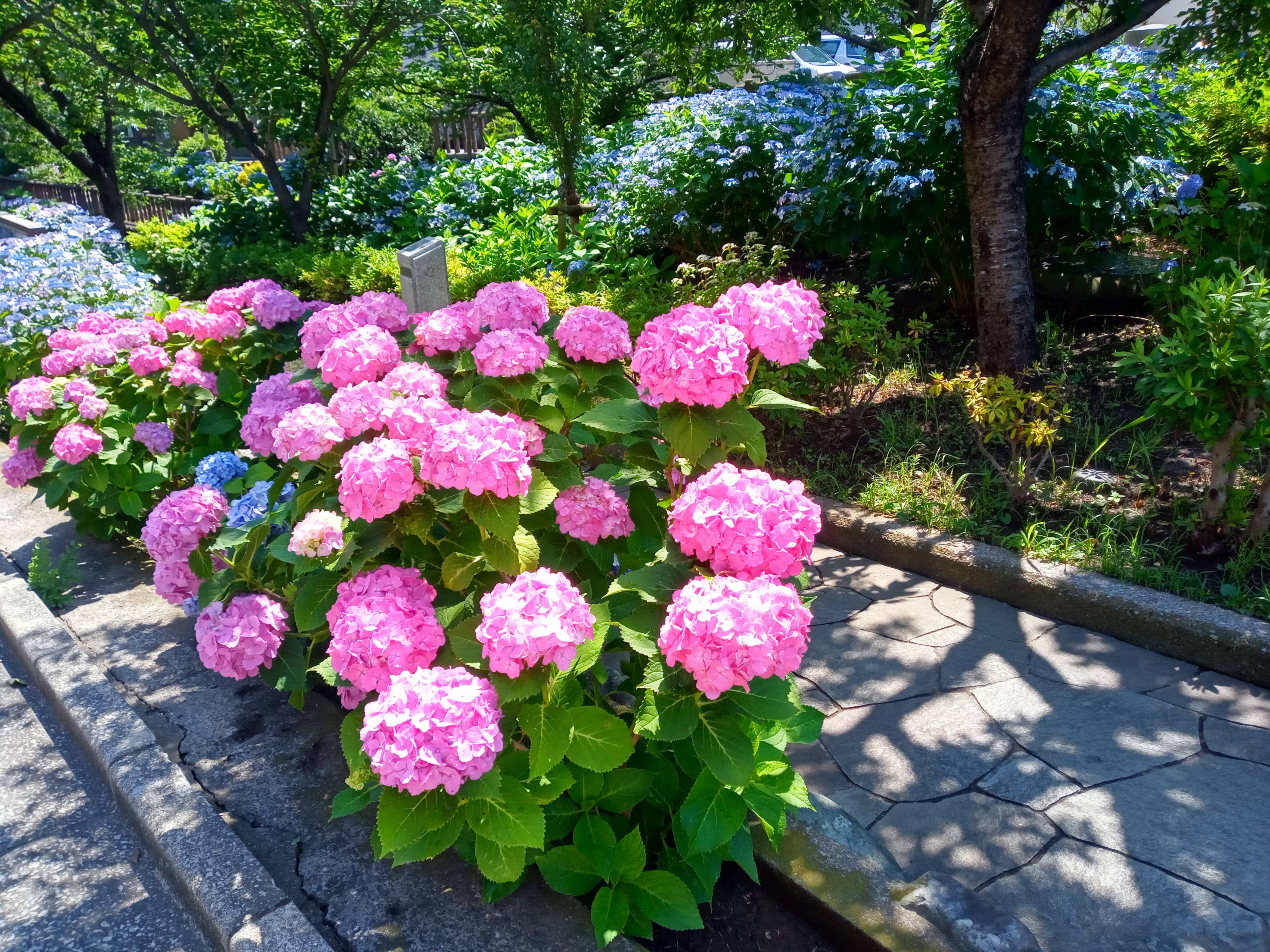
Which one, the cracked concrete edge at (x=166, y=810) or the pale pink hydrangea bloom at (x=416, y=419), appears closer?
the pale pink hydrangea bloom at (x=416, y=419)

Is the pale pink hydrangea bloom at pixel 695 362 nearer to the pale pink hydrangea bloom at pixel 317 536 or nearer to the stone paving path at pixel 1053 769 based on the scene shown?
the pale pink hydrangea bloom at pixel 317 536

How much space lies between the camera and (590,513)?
2.17m

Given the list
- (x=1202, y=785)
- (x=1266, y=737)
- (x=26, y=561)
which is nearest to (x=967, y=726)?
(x=1202, y=785)

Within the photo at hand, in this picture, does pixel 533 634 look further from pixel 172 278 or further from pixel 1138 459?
pixel 172 278

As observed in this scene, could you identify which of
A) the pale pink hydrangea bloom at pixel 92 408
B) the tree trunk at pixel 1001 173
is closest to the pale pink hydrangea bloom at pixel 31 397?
the pale pink hydrangea bloom at pixel 92 408

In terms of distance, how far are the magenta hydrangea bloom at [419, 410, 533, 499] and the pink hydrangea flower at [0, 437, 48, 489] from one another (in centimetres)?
348

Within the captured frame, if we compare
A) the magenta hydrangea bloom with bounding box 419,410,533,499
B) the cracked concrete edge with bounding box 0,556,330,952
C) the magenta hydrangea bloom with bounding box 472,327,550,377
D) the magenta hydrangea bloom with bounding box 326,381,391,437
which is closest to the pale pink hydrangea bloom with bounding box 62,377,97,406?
the cracked concrete edge with bounding box 0,556,330,952

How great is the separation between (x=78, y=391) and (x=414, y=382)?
2.70 metres

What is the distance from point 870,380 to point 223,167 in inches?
616

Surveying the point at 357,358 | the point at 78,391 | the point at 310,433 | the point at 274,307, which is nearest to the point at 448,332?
the point at 357,358

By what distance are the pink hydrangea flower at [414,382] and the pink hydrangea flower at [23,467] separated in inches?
123

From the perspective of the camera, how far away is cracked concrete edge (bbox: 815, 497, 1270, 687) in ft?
9.84

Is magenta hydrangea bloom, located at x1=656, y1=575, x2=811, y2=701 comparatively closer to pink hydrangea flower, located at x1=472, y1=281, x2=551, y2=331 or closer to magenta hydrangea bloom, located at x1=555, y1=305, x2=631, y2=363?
magenta hydrangea bloom, located at x1=555, y1=305, x2=631, y2=363

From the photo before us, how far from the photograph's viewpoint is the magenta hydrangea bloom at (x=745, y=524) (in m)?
1.78
